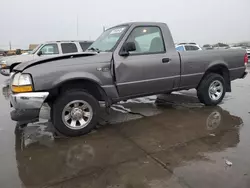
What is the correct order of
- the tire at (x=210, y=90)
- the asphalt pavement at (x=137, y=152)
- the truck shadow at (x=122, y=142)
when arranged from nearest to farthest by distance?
the asphalt pavement at (x=137, y=152) → the truck shadow at (x=122, y=142) → the tire at (x=210, y=90)

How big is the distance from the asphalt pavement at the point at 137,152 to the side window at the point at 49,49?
5739 mm

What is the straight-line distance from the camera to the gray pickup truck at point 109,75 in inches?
151

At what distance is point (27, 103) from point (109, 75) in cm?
151

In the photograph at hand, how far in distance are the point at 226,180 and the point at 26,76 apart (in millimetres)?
3224

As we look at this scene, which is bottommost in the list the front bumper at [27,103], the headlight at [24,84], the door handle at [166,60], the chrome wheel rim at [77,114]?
the chrome wheel rim at [77,114]

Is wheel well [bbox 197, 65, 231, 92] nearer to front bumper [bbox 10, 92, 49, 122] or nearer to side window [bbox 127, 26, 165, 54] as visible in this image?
side window [bbox 127, 26, 165, 54]

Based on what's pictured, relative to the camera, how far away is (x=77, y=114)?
13.7 ft

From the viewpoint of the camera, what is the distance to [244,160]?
10.4ft

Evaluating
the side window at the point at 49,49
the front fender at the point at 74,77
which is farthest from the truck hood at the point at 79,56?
the side window at the point at 49,49

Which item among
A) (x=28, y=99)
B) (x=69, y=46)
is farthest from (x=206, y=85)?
(x=69, y=46)

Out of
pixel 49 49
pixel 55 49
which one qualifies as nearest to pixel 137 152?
pixel 55 49

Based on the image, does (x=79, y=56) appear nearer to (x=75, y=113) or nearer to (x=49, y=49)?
(x=75, y=113)

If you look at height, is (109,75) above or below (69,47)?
below

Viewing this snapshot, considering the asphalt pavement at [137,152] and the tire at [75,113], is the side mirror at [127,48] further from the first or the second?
the asphalt pavement at [137,152]
